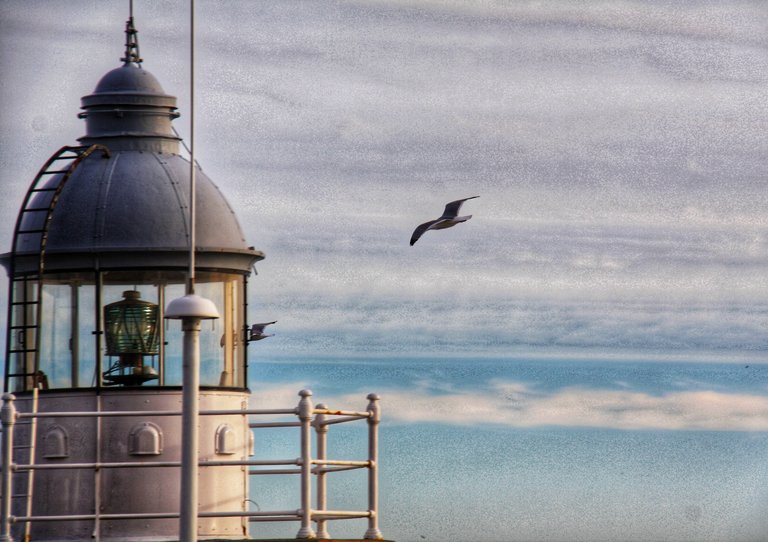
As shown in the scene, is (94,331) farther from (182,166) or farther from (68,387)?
(182,166)

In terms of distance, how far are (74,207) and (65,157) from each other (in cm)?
93

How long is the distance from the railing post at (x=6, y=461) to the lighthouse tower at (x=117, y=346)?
0.93m

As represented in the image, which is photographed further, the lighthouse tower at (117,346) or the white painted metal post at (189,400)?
the lighthouse tower at (117,346)

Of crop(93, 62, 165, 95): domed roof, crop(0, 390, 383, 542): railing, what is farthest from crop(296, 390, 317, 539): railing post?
crop(93, 62, 165, 95): domed roof

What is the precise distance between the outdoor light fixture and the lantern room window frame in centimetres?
6

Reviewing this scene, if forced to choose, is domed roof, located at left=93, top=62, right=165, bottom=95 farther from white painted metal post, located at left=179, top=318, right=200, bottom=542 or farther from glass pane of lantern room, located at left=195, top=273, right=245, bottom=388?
white painted metal post, located at left=179, top=318, right=200, bottom=542

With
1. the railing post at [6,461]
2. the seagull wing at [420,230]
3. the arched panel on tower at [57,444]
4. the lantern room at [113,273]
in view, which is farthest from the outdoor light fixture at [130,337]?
the seagull wing at [420,230]

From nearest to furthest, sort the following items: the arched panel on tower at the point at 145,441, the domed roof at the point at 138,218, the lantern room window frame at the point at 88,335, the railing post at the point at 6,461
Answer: the railing post at the point at 6,461, the arched panel on tower at the point at 145,441, the lantern room window frame at the point at 88,335, the domed roof at the point at 138,218

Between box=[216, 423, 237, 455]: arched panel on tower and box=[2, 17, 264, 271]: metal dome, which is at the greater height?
box=[2, 17, 264, 271]: metal dome

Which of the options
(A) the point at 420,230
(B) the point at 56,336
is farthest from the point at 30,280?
(A) the point at 420,230

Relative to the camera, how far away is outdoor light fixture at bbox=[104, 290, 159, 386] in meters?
27.2

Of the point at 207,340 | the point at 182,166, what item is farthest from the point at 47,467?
the point at 182,166

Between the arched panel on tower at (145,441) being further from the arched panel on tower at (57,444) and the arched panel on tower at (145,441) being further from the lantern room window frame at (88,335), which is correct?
the arched panel on tower at (57,444)

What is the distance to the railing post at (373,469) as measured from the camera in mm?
27094
